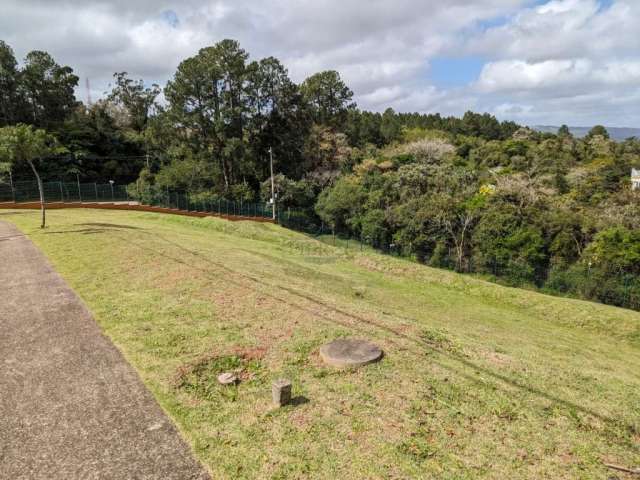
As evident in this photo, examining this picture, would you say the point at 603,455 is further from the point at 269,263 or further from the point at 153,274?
the point at 269,263

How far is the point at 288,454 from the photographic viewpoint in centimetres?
459

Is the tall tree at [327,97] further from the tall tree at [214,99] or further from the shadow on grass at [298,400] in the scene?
the shadow on grass at [298,400]

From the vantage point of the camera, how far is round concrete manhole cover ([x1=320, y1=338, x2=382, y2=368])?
21.5ft

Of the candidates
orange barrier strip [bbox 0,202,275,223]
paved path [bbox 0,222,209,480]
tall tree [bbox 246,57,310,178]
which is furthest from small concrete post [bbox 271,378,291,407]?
tall tree [bbox 246,57,310,178]

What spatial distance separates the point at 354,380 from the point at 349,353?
0.76 metres

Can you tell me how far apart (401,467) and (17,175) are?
144 feet

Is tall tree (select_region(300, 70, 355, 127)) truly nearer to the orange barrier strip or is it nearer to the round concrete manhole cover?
the orange barrier strip

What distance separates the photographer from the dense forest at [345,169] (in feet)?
84.6

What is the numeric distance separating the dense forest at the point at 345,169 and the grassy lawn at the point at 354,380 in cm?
1313

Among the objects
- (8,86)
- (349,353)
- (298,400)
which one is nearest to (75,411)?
(298,400)

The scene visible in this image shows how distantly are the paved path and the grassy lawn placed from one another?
0.25m

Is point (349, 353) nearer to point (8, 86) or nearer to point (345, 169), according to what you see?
point (345, 169)

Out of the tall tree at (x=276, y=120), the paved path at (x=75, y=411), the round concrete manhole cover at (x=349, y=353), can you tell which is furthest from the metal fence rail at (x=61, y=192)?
the round concrete manhole cover at (x=349, y=353)

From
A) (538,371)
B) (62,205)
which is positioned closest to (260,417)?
(538,371)
